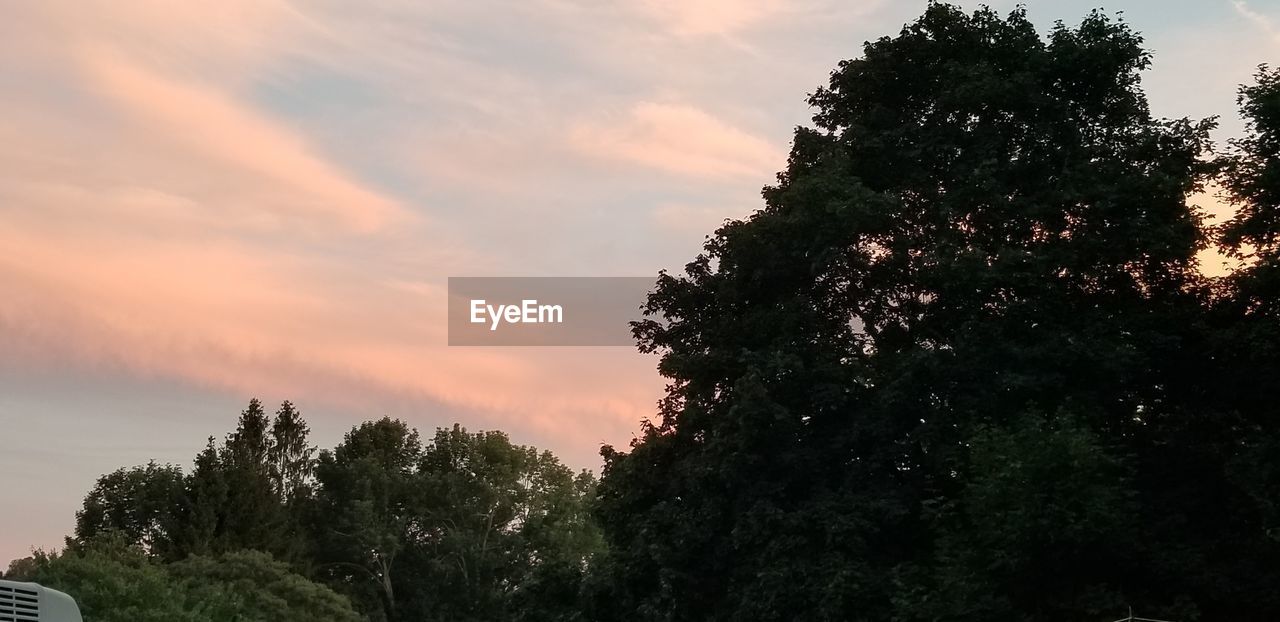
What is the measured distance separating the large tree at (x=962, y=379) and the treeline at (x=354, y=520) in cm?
4802

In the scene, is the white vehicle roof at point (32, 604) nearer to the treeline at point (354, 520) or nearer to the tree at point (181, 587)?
the tree at point (181, 587)

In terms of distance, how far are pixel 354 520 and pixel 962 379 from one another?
67.3m

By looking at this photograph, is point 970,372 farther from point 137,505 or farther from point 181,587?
point 137,505

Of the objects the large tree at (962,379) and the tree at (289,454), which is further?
the tree at (289,454)

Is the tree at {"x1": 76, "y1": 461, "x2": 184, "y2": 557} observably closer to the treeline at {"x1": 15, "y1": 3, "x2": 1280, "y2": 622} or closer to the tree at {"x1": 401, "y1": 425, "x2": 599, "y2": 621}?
the tree at {"x1": 401, "y1": 425, "x2": 599, "y2": 621}

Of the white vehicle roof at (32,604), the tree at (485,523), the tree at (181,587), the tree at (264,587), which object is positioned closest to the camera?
the white vehicle roof at (32,604)

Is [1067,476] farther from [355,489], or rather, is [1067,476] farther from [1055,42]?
[355,489]

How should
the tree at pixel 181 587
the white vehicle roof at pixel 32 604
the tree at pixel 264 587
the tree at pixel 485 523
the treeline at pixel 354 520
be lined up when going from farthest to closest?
1. the tree at pixel 485 523
2. the treeline at pixel 354 520
3. the tree at pixel 264 587
4. the tree at pixel 181 587
5. the white vehicle roof at pixel 32 604

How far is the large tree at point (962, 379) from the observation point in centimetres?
3198

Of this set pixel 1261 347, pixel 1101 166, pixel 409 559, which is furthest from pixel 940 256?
pixel 409 559

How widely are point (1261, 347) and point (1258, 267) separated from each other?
73.4 inches

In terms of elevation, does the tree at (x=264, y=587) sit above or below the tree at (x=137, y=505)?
below

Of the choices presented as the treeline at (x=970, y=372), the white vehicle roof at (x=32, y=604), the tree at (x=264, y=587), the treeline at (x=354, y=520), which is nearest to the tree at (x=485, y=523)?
the treeline at (x=354, y=520)

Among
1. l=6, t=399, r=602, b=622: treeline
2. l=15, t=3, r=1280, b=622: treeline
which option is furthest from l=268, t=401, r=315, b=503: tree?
Result: l=15, t=3, r=1280, b=622: treeline
